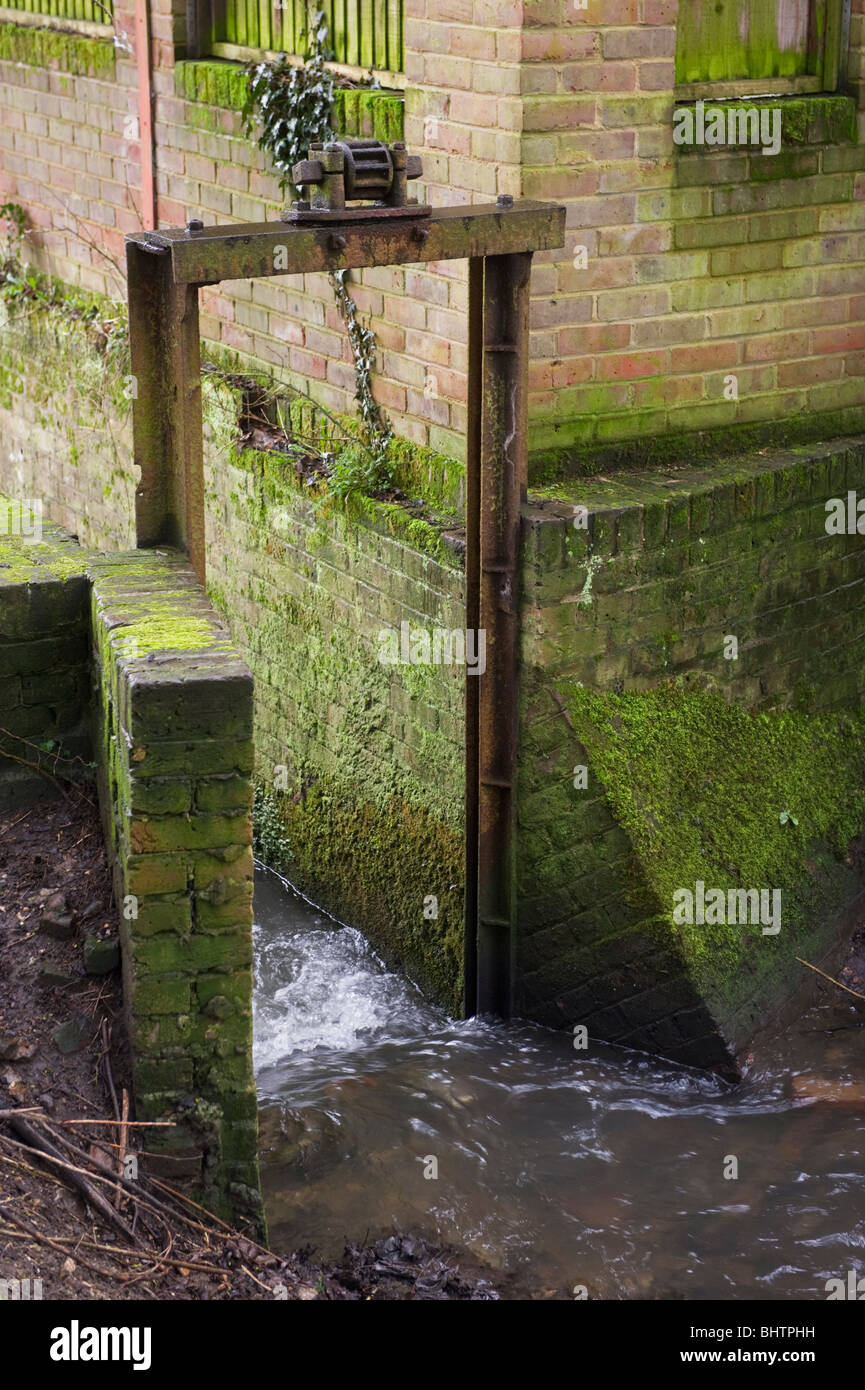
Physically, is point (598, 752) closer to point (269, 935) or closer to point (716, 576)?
point (716, 576)

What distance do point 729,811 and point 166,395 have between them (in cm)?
266

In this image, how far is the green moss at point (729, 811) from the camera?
5809mm

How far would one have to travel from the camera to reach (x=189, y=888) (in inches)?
161

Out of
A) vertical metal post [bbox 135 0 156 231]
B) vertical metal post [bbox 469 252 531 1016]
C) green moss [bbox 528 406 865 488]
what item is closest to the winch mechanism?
vertical metal post [bbox 469 252 531 1016]

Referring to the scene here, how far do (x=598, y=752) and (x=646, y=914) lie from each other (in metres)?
0.61

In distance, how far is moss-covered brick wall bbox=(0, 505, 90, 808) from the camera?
496 centimetres

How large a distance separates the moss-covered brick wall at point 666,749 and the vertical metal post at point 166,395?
1.27m

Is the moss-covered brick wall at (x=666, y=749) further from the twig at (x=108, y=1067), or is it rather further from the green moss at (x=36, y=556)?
the twig at (x=108, y=1067)

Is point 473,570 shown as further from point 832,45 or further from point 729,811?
point 832,45

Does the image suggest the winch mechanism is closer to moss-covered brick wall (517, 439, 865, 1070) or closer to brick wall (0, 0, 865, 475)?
brick wall (0, 0, 865, 475)

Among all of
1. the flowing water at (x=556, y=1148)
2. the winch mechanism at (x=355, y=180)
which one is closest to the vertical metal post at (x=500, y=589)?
the flowing water at (x=556, y=1148)

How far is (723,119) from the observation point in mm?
5867

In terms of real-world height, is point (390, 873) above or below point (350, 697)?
below

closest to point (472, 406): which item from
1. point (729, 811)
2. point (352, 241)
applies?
point (352, 241)
